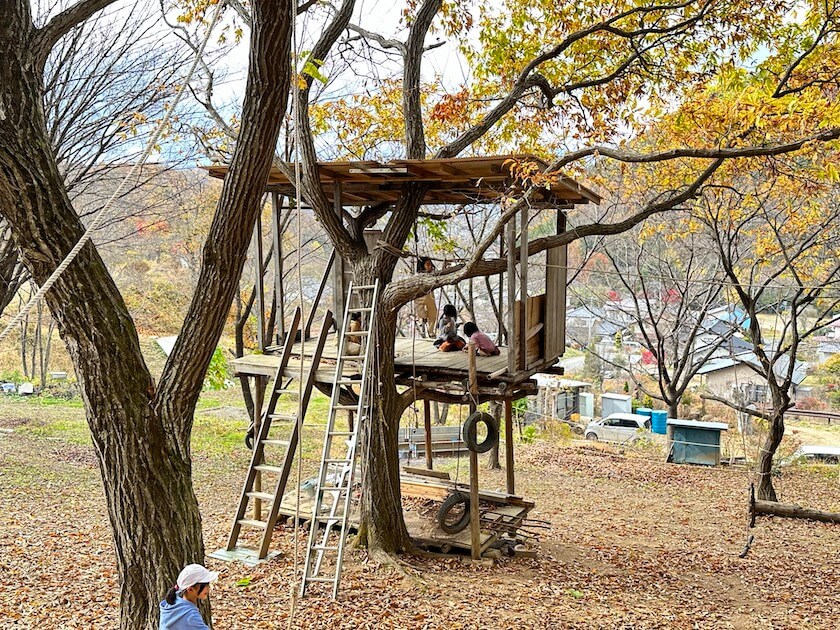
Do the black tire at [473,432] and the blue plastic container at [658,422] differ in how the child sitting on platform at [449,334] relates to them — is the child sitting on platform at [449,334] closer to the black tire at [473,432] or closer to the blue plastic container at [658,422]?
the black tire at [473,432]

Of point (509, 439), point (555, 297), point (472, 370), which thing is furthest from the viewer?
point (509, 439)

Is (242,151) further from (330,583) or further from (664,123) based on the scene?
(664,123)

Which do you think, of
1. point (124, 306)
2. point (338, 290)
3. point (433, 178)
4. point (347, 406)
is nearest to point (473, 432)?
point (347, 406)

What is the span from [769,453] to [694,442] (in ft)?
21.5

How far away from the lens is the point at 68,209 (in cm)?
466

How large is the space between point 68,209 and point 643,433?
23402 millimetres

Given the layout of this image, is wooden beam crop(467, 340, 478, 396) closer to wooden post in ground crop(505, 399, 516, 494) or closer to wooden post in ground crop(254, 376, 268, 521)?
wooden post in ground crop(505, 399, 516, 494)

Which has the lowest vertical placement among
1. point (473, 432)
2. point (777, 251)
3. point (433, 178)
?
point (473, 432)

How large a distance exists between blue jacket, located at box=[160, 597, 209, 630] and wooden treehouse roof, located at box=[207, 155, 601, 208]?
187 inches

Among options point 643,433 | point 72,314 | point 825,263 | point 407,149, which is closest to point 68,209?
point 72,314

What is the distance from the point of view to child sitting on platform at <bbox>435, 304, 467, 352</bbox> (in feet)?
37.1

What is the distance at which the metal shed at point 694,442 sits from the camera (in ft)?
67.5

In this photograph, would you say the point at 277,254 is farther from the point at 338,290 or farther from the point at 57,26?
the point at 57,26

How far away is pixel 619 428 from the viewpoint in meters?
25.6
